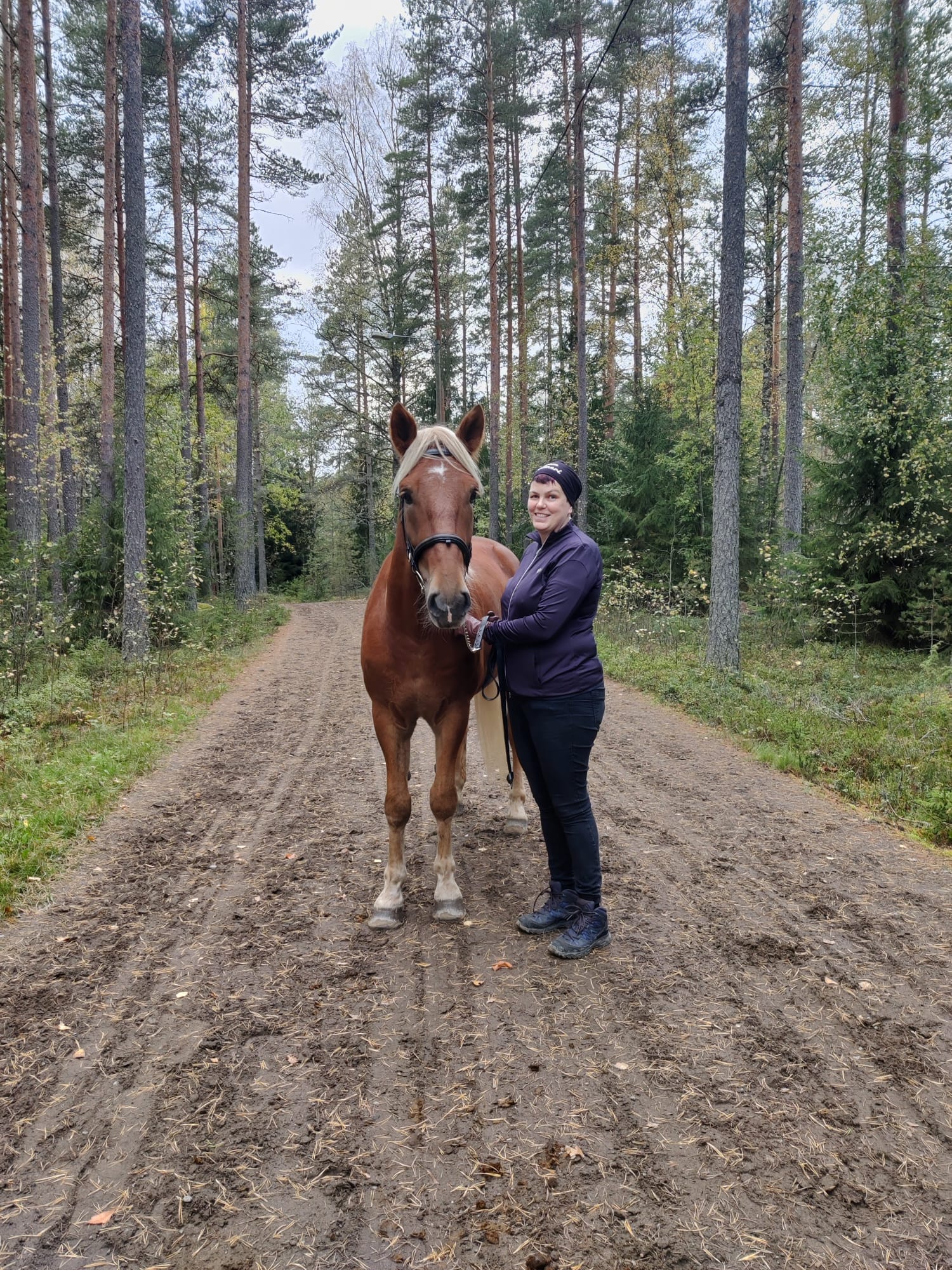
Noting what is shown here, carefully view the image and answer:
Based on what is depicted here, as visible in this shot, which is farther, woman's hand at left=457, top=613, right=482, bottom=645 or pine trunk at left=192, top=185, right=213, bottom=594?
pine trunk at left=192, top=185, right=213, bottom=594

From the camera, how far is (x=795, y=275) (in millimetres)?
13609

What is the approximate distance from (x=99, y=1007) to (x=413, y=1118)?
147 centimetres

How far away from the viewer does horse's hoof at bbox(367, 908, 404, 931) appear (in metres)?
3.56

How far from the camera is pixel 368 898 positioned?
3.91 meters

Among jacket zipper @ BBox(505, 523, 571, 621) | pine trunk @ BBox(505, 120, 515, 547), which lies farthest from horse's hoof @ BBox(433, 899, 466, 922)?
pine trunk @ BBox(505, 120, 515, 547)

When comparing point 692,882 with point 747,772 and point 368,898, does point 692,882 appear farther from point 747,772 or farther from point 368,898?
point 747,772

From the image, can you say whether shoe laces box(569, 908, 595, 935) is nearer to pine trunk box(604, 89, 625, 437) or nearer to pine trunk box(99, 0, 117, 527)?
pine trunk box(99, 0, 117, 527)

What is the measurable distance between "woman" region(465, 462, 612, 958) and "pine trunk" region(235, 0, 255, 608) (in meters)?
15.8

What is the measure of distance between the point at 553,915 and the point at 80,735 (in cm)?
538

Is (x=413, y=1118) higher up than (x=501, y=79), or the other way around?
(x=501, y=79)

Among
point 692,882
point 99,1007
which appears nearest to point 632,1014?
point 692,882

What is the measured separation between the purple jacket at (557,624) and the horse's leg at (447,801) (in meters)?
0.50

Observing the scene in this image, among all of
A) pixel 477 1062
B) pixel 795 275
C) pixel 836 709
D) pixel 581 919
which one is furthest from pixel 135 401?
Answer: pixel 795 275

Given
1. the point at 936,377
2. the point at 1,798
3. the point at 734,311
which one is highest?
the point at 734,311
